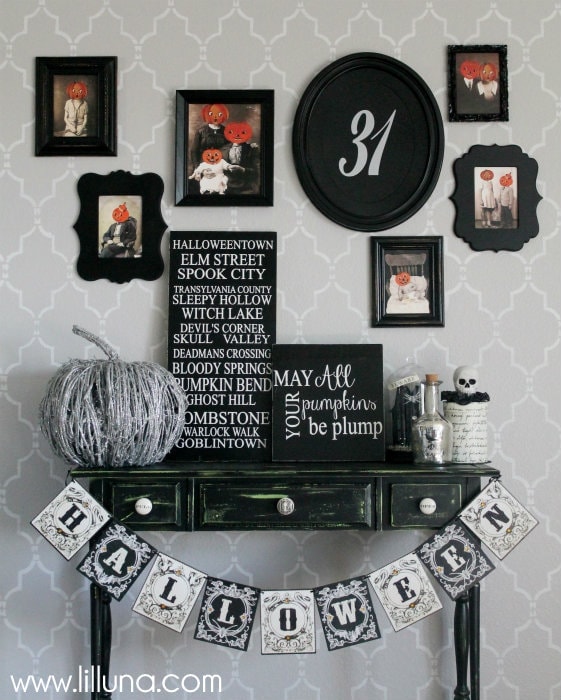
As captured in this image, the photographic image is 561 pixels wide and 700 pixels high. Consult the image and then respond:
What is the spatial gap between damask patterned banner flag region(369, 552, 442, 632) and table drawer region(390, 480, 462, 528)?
11cm

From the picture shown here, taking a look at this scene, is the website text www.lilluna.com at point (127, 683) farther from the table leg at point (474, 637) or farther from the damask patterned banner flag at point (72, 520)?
the table leg at point (474, 637)

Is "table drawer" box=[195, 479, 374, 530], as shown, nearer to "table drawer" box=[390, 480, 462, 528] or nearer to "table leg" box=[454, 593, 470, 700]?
"table drawer" box=[390, 480, 462, 528]

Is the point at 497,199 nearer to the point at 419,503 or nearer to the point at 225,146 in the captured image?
the point at 225,146

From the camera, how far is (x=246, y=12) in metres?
2.17

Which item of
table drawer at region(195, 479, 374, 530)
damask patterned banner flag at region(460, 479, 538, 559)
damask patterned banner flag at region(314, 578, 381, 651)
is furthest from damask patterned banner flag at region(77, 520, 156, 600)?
damask patterned banner flag at region(460, 479, 538, 559)

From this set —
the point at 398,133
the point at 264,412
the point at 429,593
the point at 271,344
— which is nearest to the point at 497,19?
the point at 398,133

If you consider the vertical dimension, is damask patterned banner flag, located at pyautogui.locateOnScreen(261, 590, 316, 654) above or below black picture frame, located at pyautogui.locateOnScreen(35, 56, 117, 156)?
below

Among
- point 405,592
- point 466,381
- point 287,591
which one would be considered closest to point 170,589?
point 287,591

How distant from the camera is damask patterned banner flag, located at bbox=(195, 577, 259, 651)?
1710 millimetres

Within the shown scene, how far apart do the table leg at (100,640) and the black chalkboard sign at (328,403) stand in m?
0.60

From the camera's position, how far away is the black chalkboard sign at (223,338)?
6.86 ft

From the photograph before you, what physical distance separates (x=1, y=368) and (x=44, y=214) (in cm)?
48

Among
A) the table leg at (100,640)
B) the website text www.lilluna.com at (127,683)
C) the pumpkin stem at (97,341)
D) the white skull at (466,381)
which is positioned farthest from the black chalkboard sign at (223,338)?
the website text www.lilluna.com at (127,683)

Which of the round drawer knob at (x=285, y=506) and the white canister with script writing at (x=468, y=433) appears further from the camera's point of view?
the white canister with script writing at (x=468, y=433)
